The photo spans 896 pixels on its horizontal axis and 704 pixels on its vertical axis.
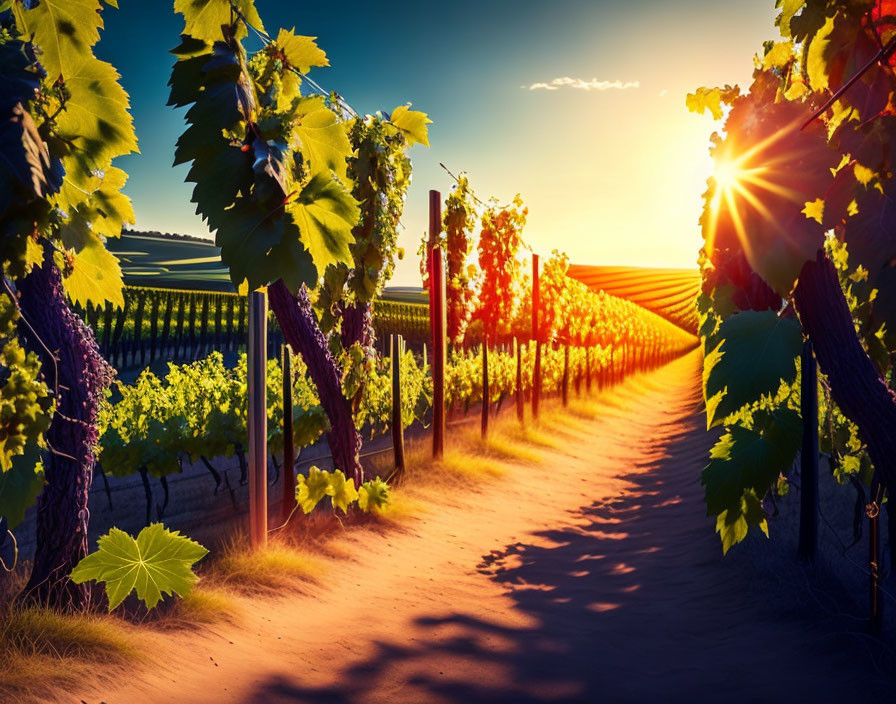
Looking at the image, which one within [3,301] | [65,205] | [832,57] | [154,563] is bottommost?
[154,563]

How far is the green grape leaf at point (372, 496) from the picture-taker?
598 centimetres

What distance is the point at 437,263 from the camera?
→ 8.41 m

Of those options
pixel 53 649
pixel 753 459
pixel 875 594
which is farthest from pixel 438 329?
pixel 753 459

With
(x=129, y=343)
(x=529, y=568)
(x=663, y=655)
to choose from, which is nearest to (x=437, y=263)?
(x=529, y=568)

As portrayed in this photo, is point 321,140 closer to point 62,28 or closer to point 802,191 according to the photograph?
point 62,28

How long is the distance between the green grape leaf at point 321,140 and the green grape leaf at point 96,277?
111 centimetres

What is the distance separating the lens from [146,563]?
2027 millimetres

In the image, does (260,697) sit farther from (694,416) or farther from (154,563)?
(694,416)

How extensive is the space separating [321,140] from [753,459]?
1618 mm

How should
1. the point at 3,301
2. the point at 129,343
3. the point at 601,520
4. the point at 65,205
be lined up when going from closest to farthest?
1. the point at 3,301
2. the point at 65,205
3. the point at 601,520
4. the point at 129,343

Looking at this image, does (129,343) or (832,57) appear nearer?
(832,57)

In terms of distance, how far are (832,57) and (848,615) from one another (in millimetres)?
2954

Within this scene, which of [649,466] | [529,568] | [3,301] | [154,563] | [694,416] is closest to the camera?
[3,301]

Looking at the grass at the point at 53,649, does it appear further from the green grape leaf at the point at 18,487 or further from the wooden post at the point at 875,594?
the wooden post at the point at 875,594
